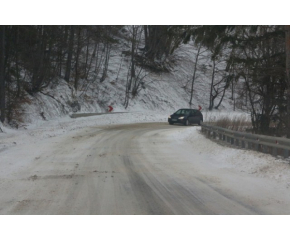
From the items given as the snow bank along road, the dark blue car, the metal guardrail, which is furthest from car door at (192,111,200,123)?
the snow bank along road

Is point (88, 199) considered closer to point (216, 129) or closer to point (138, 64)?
point (216, 129)

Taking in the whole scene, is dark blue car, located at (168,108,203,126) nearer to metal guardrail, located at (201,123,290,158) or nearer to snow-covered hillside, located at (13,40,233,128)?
snow-covered hillside, located at (13,40,233,128)

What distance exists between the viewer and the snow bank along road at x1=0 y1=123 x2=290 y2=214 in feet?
20.7

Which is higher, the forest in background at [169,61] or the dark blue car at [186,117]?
the forest in background at [169,61]

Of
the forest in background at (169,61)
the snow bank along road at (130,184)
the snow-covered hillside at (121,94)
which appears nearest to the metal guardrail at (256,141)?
the snow bank along road at (130,184)

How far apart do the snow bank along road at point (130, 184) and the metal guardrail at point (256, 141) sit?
2.56ft

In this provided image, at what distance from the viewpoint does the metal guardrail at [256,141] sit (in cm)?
1036

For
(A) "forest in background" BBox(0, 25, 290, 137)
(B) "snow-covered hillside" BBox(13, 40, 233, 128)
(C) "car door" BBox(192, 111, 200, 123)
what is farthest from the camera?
A: (B) "snow-covered hillside" BBox(13, 40, 233, 128)

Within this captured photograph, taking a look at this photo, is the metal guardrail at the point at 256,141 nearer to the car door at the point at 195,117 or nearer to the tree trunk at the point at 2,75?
the car door at the point at 195,117

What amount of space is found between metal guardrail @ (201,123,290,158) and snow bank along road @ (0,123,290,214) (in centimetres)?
78

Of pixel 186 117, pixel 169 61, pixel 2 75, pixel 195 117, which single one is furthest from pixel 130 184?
pixel 169 61

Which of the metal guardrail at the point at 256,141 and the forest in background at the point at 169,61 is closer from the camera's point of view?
the metal guardrail at the point at 256,141

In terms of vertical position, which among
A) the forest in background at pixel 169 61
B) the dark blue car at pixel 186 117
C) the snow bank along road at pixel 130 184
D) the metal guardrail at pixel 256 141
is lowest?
the dark blue car at pixel 186 117

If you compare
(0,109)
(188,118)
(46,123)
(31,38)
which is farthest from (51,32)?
(188,118)
